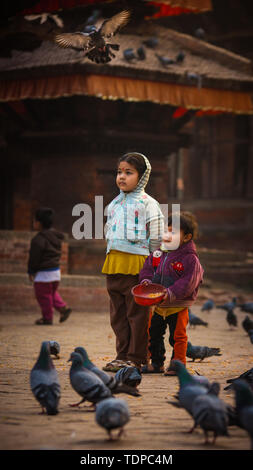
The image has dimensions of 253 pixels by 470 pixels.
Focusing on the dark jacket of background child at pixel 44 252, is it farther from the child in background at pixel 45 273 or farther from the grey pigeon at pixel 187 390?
the grey pigeon at pixel 187 390

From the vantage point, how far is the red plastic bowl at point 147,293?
16.6 ft

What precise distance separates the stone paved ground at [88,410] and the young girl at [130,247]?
344 millimetres

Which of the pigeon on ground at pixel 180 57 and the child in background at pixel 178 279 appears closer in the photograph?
the child in background at pixel 178 279

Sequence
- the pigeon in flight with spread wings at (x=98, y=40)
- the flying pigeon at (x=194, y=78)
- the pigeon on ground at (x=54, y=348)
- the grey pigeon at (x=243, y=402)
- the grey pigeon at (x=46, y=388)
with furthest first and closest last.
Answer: the flying pigeon at (x=194, y=78)
the pigeon in flight with spread wings at (x=98, y=40)
the pigeon on ground at (x=54, y=348)
the grey pigeon at (x=46, y=388)
the grey pigeon at (x=243, y=402)

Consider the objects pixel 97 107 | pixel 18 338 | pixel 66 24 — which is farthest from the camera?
pixel 66 24

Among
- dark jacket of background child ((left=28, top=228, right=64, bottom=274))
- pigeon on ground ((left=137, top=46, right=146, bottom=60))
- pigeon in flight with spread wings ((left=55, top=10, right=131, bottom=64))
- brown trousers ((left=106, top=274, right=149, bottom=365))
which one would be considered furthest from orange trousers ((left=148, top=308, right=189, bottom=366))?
pigeon on ground ((left=137, top=46, right=146, bottom=60))

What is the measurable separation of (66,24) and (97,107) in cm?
237

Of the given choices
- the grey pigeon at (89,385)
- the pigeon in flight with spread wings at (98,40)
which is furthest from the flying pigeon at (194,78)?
the grey pigeon at (89,385)

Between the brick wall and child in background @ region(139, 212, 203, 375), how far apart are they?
647 centimetres

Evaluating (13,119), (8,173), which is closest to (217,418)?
(13,119)

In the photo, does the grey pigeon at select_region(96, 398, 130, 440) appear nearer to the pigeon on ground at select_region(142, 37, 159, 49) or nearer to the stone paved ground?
the stone paved ground

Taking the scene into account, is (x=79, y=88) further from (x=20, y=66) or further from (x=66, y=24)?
(x=66, y=24)

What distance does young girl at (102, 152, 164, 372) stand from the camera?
5.62m
